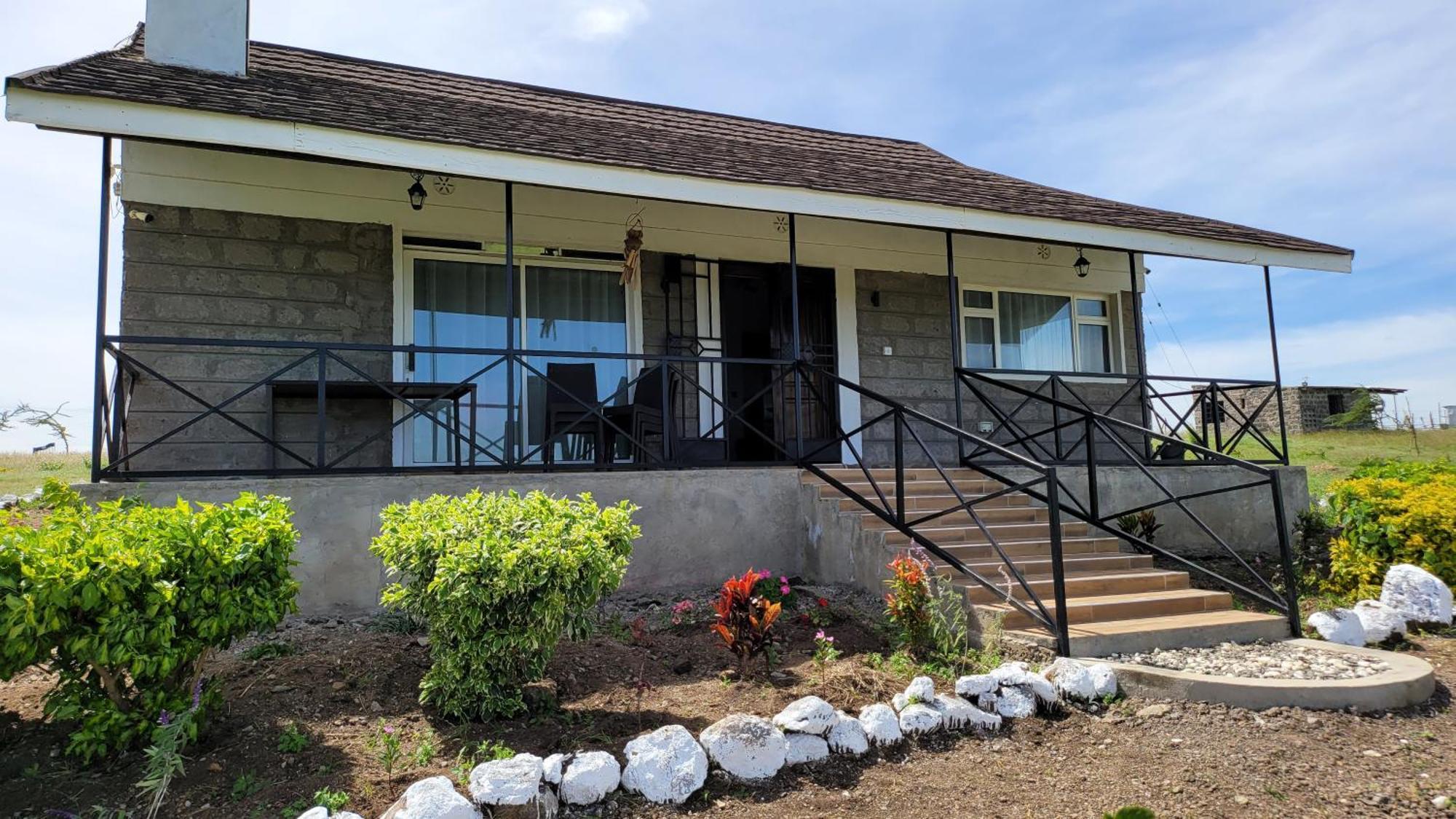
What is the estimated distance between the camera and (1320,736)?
3.91 meters

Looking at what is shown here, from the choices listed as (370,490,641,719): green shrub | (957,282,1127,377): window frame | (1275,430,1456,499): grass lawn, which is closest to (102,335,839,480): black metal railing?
(370,490,641,719): green shrub

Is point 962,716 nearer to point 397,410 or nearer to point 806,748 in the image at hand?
point 806,748

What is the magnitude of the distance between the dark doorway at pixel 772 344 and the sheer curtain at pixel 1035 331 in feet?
8.39

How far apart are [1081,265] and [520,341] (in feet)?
23.0

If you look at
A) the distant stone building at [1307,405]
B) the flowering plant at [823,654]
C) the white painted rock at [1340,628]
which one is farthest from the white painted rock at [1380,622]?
the distant stone building at [1307,405]

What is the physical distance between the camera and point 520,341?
7945 millimetres

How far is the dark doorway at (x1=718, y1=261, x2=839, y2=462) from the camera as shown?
893 cm

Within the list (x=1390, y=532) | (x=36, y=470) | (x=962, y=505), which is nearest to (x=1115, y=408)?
(x=1390, y=532)

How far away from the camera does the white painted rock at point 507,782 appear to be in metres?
2.86

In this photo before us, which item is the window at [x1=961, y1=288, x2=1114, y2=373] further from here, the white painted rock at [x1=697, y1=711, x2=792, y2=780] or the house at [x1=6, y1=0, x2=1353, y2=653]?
the white painted rock at [x1=697, y1=711, x2=792, y2=780]

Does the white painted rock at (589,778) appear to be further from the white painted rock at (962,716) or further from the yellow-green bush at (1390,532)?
the yellow-green bush at (1390,532)

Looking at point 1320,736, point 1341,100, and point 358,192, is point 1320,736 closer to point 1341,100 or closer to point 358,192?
point 358,192

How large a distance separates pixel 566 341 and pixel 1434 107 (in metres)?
10.7

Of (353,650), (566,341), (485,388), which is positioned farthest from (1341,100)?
(353,650)
